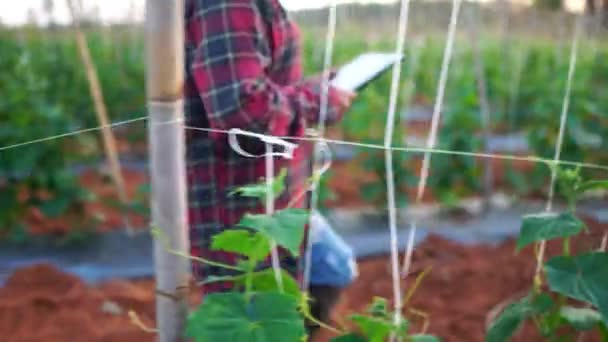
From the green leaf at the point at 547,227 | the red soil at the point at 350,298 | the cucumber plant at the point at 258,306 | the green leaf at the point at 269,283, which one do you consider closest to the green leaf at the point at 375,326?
the cucumber plant at the point at 258,306

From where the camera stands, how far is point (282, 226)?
107 centimetres

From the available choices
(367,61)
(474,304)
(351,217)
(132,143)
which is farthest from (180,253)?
(132,143)

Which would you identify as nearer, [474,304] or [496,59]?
[474,304]

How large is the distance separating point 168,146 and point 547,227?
0.64 meters

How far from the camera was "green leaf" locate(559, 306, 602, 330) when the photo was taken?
1.42m

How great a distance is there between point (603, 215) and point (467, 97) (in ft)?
3.10

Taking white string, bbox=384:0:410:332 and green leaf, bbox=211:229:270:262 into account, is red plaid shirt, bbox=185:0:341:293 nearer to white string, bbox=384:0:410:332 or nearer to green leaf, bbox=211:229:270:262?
white string, bbox=384:0:410:332

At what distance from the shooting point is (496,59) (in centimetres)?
930

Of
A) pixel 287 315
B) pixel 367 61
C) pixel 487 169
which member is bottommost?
pixel 487 169

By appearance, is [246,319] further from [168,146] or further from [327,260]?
[327,260]

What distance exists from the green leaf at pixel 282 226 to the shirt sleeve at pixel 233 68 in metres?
0.44

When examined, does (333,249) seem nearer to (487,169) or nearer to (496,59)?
(487,169)

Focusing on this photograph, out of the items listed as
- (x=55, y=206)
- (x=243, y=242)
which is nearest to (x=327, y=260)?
(x=243, y=242)

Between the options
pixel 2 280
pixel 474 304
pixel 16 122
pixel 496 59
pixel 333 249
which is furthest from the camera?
pixel 496 59
